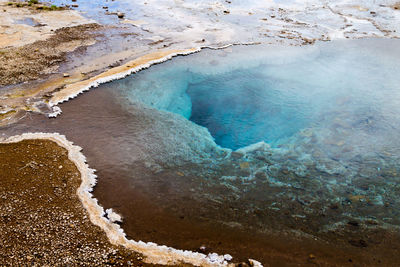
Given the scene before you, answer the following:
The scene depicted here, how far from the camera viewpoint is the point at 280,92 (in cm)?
1555

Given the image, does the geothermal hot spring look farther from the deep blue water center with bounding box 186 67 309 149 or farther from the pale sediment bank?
the pale sediment bank

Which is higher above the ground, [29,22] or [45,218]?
[29,22]

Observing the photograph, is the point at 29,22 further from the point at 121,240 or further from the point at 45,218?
the point at 121,240

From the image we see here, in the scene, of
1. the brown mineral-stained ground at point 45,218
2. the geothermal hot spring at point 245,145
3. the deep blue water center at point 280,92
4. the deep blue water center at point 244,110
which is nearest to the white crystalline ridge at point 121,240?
the brown mineral-stained ground at point 45,218

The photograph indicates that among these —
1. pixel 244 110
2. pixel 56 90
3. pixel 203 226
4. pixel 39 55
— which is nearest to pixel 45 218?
pixel 203 226

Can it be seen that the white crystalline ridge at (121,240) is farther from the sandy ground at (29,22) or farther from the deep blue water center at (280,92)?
the sandy ground at (29,22)

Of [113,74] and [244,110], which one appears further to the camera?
[113,74]

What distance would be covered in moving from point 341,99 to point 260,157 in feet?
21.2

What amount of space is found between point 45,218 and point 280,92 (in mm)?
12563

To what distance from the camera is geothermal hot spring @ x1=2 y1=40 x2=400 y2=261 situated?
888cm

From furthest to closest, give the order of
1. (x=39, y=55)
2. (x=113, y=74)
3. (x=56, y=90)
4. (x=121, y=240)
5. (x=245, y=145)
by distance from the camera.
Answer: (x=39, y=55) → (x=113, y=74) → (x=56, y=90) → (x=245, y=145) → (x=121, y=240)

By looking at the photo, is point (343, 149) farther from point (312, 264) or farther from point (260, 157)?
point (312, 264)

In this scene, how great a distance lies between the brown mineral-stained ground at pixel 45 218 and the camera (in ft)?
23.9

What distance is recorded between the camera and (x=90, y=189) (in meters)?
9.52
